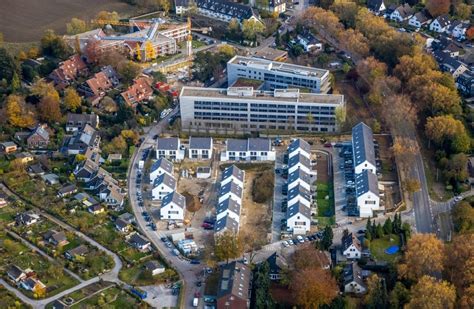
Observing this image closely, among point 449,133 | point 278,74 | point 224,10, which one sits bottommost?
point 224,10

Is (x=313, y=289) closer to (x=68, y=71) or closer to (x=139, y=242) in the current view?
(x=139, y=242)

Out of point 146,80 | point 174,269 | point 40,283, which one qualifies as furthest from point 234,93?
point 40,283

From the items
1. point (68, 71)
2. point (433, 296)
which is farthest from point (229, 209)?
point (68, 71)

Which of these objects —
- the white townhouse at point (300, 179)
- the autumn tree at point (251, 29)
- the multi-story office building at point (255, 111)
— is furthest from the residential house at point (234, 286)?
the autumn tree at point (251, 29)

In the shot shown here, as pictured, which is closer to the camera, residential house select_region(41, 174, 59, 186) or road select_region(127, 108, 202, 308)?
road select_region(127, 108, 202, 308)

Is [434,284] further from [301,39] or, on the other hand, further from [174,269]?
[301,39]

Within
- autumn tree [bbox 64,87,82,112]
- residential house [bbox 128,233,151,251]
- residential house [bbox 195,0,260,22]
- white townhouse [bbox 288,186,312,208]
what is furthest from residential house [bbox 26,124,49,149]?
residential house [bbox 195,0,260,22]

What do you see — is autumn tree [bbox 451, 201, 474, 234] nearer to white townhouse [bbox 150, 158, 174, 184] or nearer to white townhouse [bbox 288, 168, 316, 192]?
white townhouse [bbox 288, 168, 316, 192]
